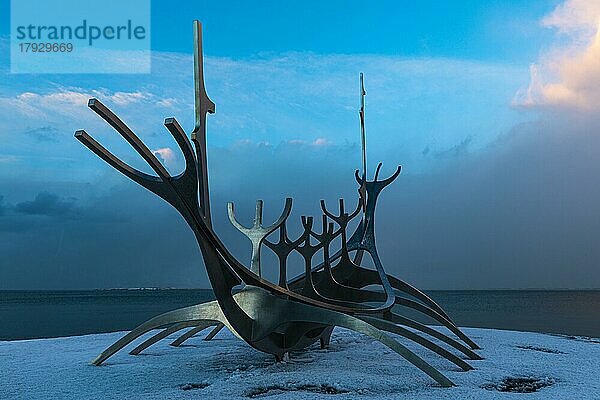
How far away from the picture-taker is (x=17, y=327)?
34250mm

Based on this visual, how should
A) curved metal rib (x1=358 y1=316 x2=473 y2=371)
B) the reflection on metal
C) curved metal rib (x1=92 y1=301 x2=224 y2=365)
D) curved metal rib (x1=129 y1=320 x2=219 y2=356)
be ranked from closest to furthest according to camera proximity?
the reflection on metal, curved metal rib (x1=92 y1=301 x2=224 y2=365), curved metal rib (x1=358 y1=316 x2=473 y2=371), curved metal rib (x1=129 y1=320 x2=219 y2=356)

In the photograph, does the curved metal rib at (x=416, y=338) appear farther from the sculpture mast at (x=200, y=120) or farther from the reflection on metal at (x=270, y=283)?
the sculpture mast at (x=200, y=120)

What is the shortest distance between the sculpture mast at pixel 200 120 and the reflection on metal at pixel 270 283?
1 cm

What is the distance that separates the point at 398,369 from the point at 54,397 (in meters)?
5.00

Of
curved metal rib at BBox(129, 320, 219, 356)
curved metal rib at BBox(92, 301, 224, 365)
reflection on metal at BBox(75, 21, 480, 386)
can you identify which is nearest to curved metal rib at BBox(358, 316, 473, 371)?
reflection on metal at BBox(75, 21, 480, 386)

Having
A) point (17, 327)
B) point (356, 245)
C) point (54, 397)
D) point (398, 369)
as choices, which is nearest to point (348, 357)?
point (398, 369)

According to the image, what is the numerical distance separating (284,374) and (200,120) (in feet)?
12.7

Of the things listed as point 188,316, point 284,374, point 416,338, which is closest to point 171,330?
point 188,316

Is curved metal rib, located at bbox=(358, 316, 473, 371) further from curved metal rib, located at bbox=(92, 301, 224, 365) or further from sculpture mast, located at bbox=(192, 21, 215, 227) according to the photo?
sculpture mast, located at bbox=(192, 21, 215, 227)

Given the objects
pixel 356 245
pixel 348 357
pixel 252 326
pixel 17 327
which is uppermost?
pixel 356 245

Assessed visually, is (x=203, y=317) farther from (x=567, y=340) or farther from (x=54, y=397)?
(x=567, y=340)

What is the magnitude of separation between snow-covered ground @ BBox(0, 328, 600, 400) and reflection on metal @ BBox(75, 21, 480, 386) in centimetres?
38

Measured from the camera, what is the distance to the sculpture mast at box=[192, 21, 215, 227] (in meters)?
8.25

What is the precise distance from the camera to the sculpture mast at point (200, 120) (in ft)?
27.1
